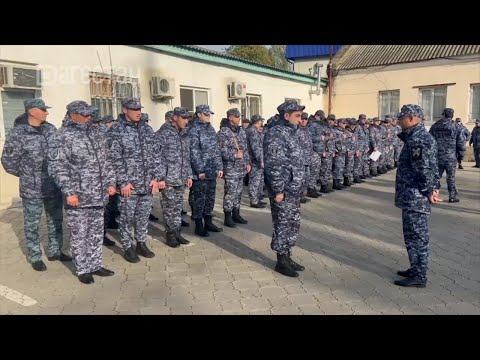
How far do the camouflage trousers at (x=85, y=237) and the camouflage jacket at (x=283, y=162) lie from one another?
1915mm

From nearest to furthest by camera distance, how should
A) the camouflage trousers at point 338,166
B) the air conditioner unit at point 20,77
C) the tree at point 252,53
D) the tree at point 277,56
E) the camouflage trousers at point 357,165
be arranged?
the air conditioner unit at point 20,77 < the camouflage trousers at point 338,166 < the camouflage trousers at point 357,165 < the tree at point 252,53 < the tree at point 277,56

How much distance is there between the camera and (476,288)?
12.2ft

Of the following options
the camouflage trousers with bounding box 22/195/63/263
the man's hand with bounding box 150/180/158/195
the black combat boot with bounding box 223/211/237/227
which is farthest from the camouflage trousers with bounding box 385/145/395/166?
the camouflage trousers with bounding box 22/195/63/263

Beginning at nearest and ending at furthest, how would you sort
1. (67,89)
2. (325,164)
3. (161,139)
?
1. (161,139)
2. (67,89)
3. (325,164)

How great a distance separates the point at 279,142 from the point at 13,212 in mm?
5866

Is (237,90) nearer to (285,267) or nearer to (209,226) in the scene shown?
(209,226)

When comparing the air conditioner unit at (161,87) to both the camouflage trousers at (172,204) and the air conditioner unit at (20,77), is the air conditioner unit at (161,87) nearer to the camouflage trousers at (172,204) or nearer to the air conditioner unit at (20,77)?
the air conditioner unit at (20,77)

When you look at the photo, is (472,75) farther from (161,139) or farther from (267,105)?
(161,139)

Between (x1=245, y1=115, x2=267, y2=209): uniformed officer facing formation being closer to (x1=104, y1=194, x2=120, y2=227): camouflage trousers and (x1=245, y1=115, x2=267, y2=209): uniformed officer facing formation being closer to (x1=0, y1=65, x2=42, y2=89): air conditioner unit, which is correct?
(x1=104, y1=194, x2=120, y2=227): camouflage trousers

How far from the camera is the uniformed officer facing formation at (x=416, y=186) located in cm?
359

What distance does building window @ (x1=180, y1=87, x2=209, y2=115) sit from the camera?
1060cm

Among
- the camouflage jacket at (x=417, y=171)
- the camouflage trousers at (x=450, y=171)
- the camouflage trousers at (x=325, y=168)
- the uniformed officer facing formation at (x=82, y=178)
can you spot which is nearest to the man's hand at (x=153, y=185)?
the uniformed officer facing formation at (x=82, y=178)

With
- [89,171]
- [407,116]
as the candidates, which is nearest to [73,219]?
[89,171]

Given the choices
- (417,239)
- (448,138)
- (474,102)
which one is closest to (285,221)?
(417,239)
